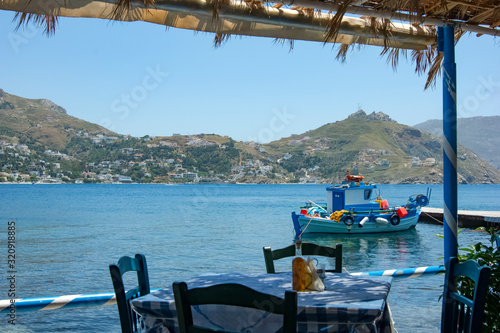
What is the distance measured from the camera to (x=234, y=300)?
129cm

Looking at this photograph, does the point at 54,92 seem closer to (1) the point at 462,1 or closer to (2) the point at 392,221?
(2) the point at 392,221

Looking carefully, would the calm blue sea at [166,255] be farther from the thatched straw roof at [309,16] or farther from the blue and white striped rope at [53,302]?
the blue and white striped rope at [53,302]

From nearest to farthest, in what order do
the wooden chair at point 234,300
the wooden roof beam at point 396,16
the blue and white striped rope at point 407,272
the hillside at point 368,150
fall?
the wooden chair at point 234,300, the wooden roof beam at point 396,16, the blue and white striped rope at point 407,272, the hillside at point 368,150

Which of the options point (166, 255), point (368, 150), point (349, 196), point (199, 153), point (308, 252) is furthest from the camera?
point (368, 150)

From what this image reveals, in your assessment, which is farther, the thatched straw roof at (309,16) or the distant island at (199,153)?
the distant island at (199,153)

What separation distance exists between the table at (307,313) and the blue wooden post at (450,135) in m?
1.34

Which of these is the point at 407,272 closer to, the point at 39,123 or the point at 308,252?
the point at 308,252

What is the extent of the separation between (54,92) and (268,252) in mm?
118677

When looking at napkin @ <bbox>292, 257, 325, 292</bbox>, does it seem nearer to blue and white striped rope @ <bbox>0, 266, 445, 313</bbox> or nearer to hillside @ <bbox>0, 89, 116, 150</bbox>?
blue and white striped rope @ <bbox>0, 266, 445, 313</bbox>

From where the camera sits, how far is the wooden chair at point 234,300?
1.24 metres

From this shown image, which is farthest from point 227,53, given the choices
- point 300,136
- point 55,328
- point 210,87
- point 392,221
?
point 55,328

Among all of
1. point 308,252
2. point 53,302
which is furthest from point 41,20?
point 308,252

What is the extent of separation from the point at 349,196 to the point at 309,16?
56.3 ft

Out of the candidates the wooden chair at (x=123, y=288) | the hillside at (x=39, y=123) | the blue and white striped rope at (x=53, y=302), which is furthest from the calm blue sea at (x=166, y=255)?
the hillside at (x=39, y=123)
